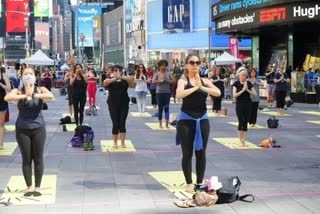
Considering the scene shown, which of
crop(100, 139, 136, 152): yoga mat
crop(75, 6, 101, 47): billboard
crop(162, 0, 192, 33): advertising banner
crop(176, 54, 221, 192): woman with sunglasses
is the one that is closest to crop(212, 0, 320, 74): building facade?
crop(100, 139, 136, 152): yoga mat

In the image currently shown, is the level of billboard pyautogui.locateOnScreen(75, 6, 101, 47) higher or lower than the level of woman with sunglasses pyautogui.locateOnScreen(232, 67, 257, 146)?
higher

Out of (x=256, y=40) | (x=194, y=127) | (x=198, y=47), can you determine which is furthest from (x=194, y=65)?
(x=198, y=47)

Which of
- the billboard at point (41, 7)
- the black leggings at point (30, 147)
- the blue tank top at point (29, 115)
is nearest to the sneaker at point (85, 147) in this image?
the black leggings at point (30, 147)

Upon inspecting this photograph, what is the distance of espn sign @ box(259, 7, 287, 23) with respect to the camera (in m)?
25.0

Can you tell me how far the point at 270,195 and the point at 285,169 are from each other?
6.66 feet

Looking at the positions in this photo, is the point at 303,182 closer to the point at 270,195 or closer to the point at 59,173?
the point at 270,195

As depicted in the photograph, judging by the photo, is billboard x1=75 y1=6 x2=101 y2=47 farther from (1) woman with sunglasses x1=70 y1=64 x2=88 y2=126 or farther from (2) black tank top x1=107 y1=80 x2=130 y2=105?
(2) black tank top x1=107 y1=80 x2=130 y2=105

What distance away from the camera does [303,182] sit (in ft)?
27.8

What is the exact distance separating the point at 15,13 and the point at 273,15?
3290 inches

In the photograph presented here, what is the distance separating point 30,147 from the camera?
24.7 ft

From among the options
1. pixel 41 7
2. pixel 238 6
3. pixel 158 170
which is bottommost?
pixel 158 170

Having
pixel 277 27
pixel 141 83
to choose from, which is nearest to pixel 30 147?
pixel 141 83

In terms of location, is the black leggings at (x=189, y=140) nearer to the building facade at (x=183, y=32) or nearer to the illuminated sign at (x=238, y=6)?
the illuminated sign at (x=238, y=6)

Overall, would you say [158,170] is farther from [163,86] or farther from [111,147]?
[163,86]
